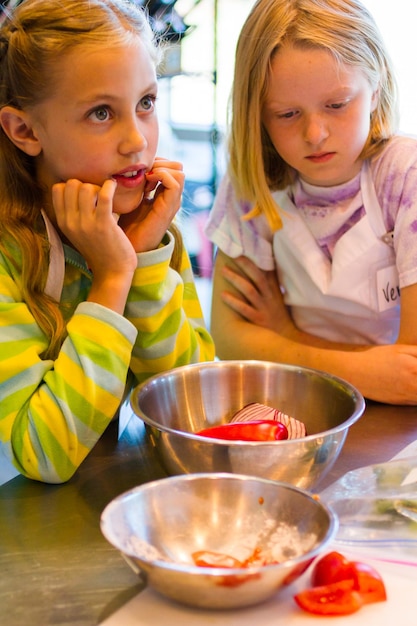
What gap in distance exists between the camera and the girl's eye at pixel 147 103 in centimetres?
120

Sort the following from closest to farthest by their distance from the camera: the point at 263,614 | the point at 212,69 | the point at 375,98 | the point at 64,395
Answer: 1. the point at 263,614
2. the point at 64,395
3. the point at 375,98
4. the point at 212,69

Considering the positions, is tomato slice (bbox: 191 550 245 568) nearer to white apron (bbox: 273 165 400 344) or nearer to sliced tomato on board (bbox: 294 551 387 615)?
sliced tomato on board (bbox: 294 551 387 615)

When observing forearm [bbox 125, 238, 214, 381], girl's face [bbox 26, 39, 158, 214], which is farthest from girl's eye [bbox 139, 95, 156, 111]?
forearm [bbox 125, 238, 214, 381]

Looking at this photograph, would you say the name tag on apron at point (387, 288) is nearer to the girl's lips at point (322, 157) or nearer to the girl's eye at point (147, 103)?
the girl's lips at point (322, 157)

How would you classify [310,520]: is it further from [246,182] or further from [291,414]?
[246,182]

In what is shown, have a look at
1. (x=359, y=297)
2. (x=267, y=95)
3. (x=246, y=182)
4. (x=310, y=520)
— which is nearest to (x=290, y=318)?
(x=359, y=297)

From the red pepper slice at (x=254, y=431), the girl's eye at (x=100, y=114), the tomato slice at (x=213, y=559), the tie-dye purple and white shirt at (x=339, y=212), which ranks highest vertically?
the girl's eye at (x=100, y=114)

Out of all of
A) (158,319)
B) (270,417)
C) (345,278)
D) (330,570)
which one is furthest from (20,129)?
(330,570)

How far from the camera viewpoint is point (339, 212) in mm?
1526

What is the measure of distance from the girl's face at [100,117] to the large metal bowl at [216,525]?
1.71 ft

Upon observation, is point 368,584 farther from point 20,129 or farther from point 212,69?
point 212,69

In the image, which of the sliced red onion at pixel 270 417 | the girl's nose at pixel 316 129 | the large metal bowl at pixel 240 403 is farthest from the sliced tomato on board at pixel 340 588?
the girl's nose at pixel 316 129

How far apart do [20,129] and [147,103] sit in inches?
7.6

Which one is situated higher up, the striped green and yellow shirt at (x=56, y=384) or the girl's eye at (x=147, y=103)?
the girl's eye at (x=147, y=103)
